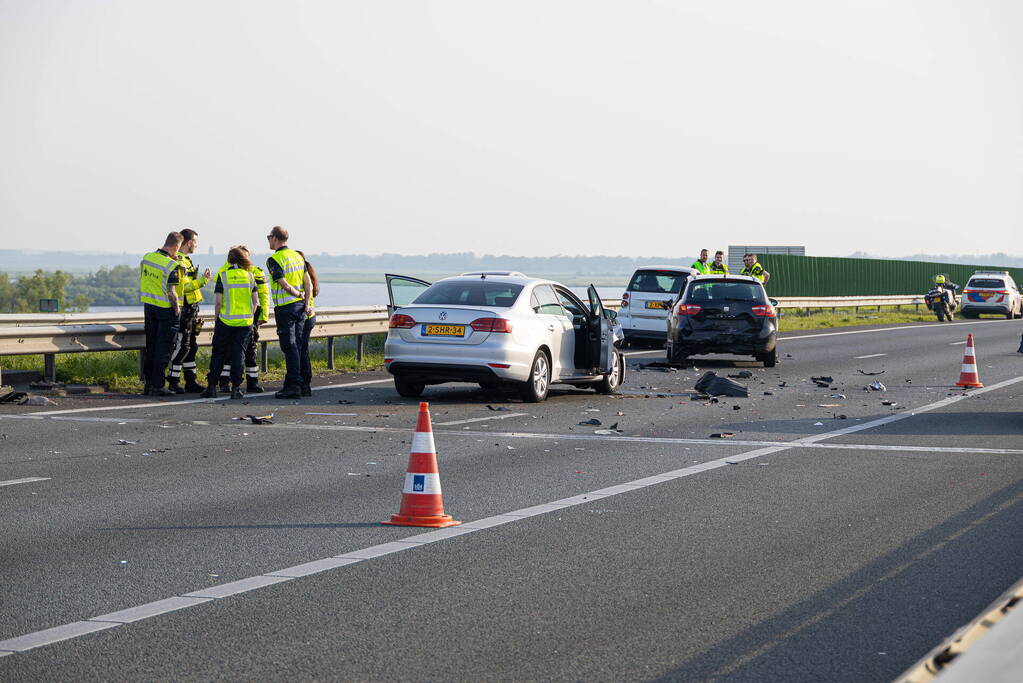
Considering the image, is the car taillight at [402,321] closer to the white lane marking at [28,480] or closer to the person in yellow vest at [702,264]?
the white lane marking at [28,480]

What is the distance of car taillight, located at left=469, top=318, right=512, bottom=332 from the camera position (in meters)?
15.5

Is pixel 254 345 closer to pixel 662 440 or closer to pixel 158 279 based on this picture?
pixel 158 279

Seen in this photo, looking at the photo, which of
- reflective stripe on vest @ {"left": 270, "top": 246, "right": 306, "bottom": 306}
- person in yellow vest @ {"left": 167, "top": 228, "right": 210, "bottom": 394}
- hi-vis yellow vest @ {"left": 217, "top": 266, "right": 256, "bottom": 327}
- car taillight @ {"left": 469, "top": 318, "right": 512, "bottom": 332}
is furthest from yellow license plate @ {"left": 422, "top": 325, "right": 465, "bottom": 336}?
person in yellow vest @ {"left": 167, "top": 228, "right": 210, "bottom": 394}

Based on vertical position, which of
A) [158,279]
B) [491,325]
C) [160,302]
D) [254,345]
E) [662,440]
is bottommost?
[662,440]

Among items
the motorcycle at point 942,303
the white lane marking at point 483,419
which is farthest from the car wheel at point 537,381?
the motorcycle at point 942,303

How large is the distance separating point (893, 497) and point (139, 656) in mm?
5661

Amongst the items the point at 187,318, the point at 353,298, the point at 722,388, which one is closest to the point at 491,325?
the point at 722,388

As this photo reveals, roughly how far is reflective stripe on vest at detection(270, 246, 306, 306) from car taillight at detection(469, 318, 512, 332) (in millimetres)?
2310

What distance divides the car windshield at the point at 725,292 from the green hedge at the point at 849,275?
25.7 meters

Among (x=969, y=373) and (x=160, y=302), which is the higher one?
(x=160, y=302)

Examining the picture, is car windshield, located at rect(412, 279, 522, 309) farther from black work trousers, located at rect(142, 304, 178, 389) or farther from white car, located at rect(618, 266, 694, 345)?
white car, located at rect(618, 266, 694, 345)

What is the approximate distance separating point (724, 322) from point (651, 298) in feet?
16.2

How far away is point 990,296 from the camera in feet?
164

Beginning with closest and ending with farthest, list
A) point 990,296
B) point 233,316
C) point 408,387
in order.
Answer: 1. point 233,316
2. point 408,387
3. point 990,296
